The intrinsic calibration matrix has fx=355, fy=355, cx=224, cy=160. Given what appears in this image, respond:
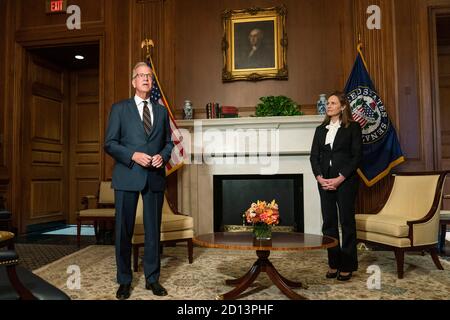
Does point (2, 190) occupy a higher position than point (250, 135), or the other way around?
point (250, 135)

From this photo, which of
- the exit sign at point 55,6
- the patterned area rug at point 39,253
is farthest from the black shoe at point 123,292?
the exit sign at point 55,6

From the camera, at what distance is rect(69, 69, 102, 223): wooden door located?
21.8ft

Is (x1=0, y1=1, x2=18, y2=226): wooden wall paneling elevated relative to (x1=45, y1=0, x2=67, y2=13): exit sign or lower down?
lower down

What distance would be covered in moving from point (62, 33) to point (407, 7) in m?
4.88

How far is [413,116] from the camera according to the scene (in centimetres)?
442

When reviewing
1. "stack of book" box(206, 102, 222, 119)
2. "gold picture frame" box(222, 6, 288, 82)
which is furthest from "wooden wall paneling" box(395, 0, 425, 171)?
"stack of book" box(206, 102, 222, 119)

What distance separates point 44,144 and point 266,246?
16.8 feet

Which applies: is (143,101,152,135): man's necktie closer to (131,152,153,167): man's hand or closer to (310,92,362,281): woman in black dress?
(131,152,153,167): man's hand

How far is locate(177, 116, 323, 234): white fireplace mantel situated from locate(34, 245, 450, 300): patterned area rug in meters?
0.65

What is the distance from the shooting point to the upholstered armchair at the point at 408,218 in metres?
3.04

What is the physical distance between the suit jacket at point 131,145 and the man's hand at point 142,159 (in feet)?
0.15

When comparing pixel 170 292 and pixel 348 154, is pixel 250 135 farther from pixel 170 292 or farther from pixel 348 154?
pixel 170 292
